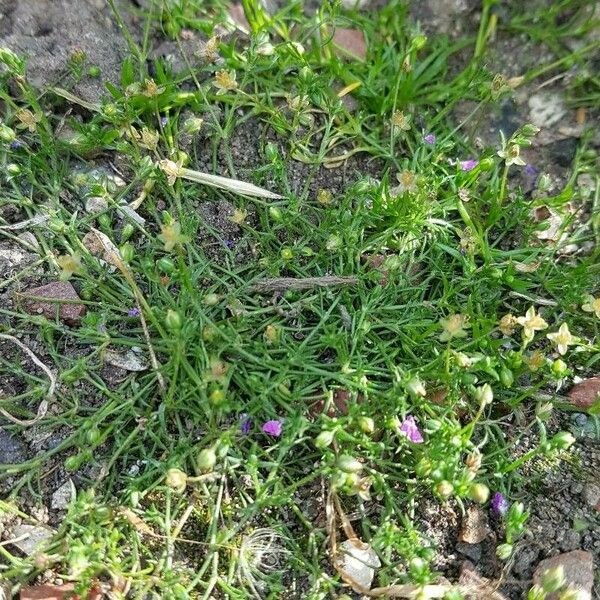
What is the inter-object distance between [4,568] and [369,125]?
6.25 ft

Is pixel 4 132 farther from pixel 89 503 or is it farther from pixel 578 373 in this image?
pixel 578 373

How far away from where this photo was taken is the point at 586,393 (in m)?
2.28

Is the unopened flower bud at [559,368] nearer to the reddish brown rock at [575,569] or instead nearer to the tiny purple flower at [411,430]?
the tiny purple flower at [411,430]

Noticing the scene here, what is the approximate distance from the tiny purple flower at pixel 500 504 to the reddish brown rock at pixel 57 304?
4.60 feet

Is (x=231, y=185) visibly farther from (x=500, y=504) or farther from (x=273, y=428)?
(x=500, y=504)

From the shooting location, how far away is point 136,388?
7.14ft

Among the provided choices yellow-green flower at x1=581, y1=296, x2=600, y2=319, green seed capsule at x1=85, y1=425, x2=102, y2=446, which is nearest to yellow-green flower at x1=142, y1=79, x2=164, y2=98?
green seed capsule at x1=85, y1=425, x2=102, y2=446

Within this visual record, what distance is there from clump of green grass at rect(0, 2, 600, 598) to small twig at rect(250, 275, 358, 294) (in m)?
0.02

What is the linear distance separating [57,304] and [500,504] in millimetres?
1495

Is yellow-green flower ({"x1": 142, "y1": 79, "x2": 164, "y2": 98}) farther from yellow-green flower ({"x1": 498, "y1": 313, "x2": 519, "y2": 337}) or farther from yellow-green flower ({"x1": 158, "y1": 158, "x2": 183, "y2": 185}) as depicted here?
yellow-green flower ({"x1": 498, "y1": 313, "x2": 519, "y2": 337})

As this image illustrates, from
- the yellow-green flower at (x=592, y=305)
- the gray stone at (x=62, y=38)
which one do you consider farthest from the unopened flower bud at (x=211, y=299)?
the yellow-green flower at (x=592, y=305)

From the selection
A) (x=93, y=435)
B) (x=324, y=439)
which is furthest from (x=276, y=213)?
(x=93, y=435)

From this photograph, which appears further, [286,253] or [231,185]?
[231,185]

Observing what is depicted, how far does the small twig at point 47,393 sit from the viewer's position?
6.92 feet
